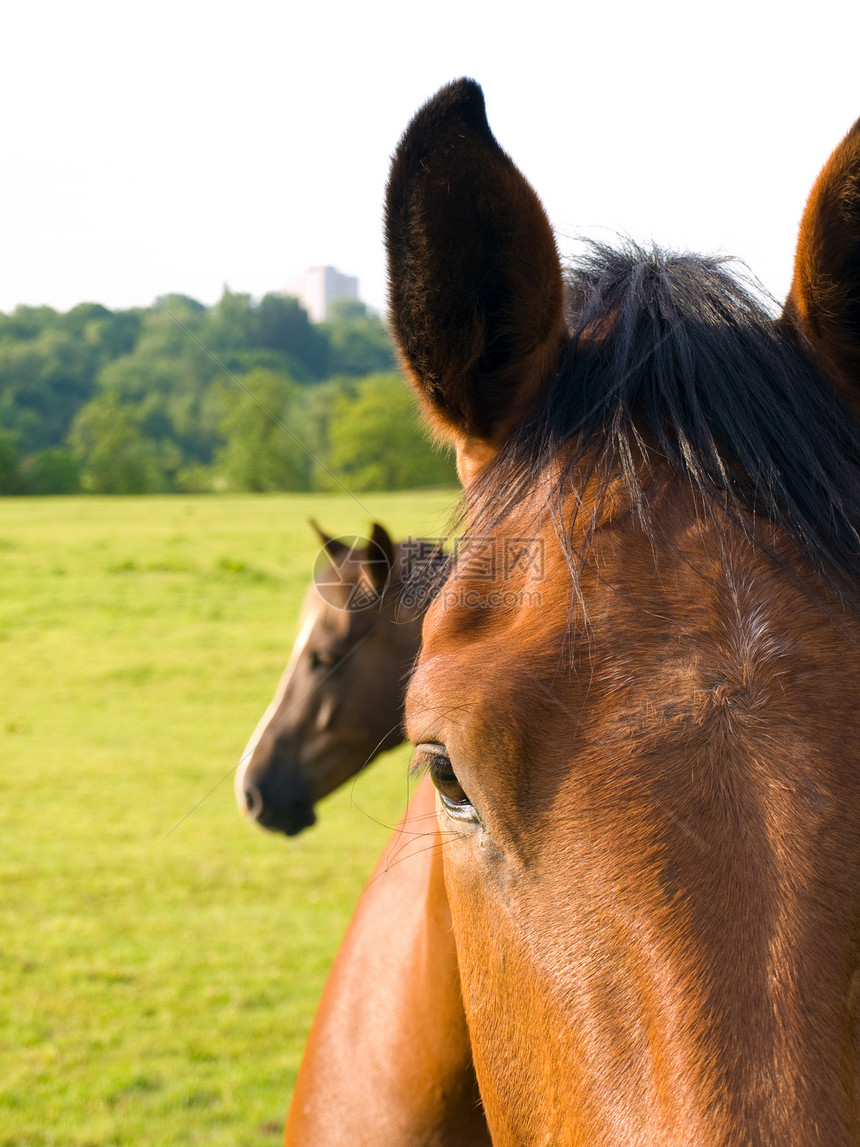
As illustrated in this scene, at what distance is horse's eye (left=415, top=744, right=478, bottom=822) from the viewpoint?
138 cm

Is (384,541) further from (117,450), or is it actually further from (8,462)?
(8,462)

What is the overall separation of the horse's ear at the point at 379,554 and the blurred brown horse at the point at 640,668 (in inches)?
119

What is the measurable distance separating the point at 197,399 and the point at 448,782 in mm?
13481

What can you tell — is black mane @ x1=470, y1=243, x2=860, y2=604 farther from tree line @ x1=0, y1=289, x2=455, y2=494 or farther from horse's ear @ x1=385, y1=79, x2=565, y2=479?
tree line @ x1=0, y1=289, x2=455, y2=494

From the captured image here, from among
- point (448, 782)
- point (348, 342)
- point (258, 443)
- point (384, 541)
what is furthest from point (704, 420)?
point (258, 443)

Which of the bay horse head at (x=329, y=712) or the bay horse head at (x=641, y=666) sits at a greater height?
the bay horse head at (x=641, y=666)

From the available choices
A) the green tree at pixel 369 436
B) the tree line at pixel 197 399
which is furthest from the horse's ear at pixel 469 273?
the green tree at pixel 369 436

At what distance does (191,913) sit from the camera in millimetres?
7926

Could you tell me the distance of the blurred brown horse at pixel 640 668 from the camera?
3.40 ft

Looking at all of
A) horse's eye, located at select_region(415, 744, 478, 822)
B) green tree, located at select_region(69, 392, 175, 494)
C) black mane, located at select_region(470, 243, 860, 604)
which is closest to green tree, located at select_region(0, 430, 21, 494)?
green tree, located at select_region(69, 392, 175, 494)

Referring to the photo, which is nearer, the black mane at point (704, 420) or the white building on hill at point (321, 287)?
the black mane at point (704, 420)

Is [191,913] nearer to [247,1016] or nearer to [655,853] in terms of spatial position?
[247,1016]

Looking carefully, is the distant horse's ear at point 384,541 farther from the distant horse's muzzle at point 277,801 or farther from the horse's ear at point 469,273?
the horse's ear at point 469,273

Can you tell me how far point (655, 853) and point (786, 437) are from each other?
694 mm
